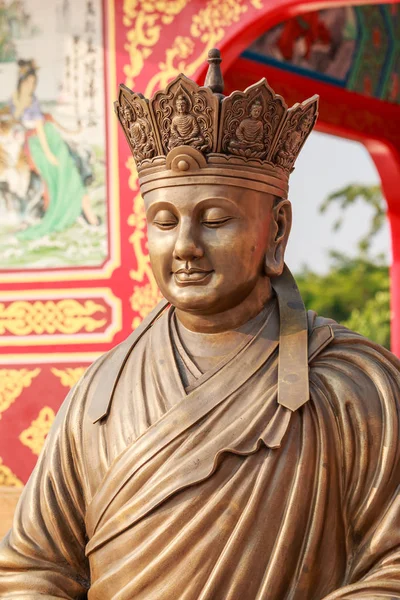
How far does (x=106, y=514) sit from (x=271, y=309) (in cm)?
58

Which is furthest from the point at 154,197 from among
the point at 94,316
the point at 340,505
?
the point at 94,316

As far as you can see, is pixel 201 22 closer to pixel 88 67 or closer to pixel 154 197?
pixel 88 67

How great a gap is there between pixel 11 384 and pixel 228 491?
352cm

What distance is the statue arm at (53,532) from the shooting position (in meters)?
2.68

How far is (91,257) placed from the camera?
19.1 feet

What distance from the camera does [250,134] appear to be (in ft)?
8.50

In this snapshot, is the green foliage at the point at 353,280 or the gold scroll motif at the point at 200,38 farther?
the green foliage at the point at 353,280

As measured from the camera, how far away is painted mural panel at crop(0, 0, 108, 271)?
5.82 meters

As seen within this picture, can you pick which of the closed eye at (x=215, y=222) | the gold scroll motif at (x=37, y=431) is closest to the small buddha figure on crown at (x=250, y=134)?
the closed eye at (x=215, y=222)

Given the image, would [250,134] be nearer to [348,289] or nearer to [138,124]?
[138,124]

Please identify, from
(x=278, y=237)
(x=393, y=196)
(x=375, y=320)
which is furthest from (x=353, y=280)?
(x=278, y=237)

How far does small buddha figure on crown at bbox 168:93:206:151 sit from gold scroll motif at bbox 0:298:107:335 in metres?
3.20

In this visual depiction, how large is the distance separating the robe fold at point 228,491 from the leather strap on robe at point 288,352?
0.06ft

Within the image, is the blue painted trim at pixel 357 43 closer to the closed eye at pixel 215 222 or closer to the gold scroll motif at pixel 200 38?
the gold scroll motif at pixel 200 38
